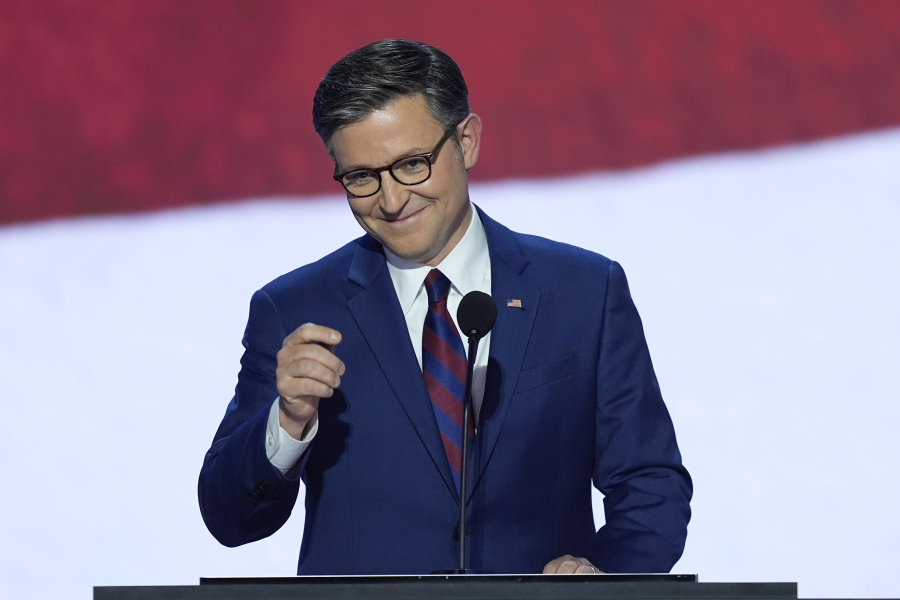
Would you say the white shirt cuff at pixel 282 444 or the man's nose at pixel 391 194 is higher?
the man's nose at pixel 391 194

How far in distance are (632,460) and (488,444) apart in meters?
0.27

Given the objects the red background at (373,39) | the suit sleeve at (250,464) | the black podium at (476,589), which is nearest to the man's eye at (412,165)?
the suit sleeve at (250,464)

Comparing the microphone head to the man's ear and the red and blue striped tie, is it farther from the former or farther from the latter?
the man's ear

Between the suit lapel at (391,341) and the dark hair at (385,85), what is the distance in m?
0.25

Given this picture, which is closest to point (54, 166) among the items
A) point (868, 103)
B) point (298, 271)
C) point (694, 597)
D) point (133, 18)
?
point (133, 18)

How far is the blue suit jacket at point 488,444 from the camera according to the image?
1.94 m

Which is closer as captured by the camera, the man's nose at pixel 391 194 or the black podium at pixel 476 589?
the black podium at pixel 476 589

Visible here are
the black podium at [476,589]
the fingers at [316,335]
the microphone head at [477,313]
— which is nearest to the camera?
the black podium at [476,589]

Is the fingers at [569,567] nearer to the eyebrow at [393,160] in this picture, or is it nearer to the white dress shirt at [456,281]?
the white dress shirt at [456,281]

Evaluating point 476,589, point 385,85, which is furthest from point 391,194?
point 476,589

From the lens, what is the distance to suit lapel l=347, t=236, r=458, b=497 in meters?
1.96

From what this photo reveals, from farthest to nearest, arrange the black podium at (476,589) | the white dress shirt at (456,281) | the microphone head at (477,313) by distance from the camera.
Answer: the white dress shirt at (456,281) → the microphone head at (477,313) → the black podium at (476,589)

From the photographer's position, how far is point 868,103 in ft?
10.2

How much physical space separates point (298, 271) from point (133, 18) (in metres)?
1.40
